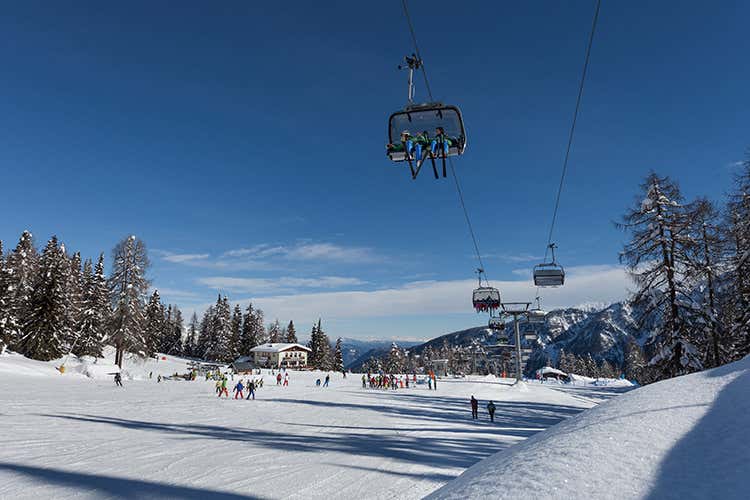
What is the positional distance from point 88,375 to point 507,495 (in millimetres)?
48931

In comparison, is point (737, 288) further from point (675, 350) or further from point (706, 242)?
point (675, 350)

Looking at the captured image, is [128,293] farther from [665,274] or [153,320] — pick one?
[665,274]

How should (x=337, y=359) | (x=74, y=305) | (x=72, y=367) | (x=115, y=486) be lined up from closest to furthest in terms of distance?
(x=115, y=486)
(x=72, y=367)
(x=74, y=305)
(x=337, y=359)

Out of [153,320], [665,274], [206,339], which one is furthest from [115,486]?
[206,339]

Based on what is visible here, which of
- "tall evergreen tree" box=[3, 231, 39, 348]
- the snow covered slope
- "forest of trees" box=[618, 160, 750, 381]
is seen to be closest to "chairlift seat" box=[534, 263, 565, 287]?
"forest of trees" box=[618, 160, 750, 381]

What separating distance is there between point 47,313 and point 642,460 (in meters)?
55.3

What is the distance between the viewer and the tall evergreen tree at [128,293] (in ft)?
137

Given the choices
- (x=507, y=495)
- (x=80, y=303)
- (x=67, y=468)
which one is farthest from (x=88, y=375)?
(x=507, y=495)

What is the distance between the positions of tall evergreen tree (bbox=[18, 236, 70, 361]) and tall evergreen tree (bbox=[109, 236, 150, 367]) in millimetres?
7112

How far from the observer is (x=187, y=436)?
43.8 ft

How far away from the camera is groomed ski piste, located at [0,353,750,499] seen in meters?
3.75

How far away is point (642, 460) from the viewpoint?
3867 millimetres

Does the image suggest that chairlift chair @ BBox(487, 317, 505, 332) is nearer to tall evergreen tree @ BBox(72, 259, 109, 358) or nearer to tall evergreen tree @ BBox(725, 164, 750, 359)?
tall evergreen tree @ BBox(725, 164, 750, 359)

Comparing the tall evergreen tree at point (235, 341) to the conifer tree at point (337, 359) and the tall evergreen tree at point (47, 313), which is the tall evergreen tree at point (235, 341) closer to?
the conifer tree at point (337, 359)
